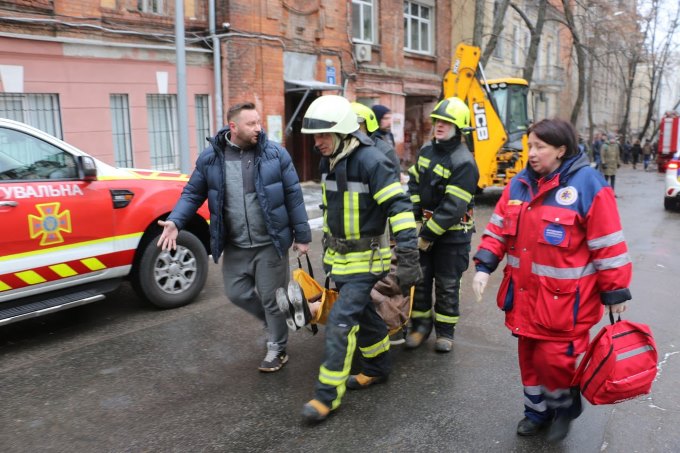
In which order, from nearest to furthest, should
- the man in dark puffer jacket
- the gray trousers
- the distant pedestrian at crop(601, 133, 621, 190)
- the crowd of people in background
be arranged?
1. the man in dark puffer jacket
2. the gray trousers
3. the distant pedestrian at crop(601, 133, 621, 190)
4. the crowd of people in background

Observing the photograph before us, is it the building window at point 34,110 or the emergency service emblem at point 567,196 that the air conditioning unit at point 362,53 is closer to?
the building window at point 34,110

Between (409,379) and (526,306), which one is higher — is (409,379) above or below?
below

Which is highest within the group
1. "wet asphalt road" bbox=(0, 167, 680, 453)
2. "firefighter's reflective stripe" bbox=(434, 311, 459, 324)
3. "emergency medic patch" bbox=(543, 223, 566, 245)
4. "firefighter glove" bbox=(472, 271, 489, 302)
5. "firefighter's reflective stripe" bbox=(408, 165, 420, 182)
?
"firefighter's reflective stripe" bbox=(408, 165, 420, 182)

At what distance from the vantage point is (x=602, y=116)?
45.2 meters

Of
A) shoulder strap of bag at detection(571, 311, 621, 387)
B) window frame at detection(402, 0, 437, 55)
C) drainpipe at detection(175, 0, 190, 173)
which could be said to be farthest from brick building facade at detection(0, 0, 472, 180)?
shoulder strap of bag at detection(571, 311, 621, 387)

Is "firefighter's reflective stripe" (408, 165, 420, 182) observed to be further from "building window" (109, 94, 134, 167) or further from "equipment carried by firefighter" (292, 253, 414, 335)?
"building window" (109, 94, 134, 167)

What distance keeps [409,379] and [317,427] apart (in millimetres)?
910

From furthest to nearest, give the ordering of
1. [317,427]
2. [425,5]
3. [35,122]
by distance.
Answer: [425,5]
[35,122]
[317,427]

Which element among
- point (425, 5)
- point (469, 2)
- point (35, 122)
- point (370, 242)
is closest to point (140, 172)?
point (370, 242)

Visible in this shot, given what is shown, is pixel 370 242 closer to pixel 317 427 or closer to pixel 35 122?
pixel 317 427

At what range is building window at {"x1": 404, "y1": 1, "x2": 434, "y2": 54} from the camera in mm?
21031

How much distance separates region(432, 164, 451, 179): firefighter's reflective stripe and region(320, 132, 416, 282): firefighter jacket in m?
0.92

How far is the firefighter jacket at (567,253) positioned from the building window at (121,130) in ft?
34.6

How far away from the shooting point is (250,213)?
4211mm
